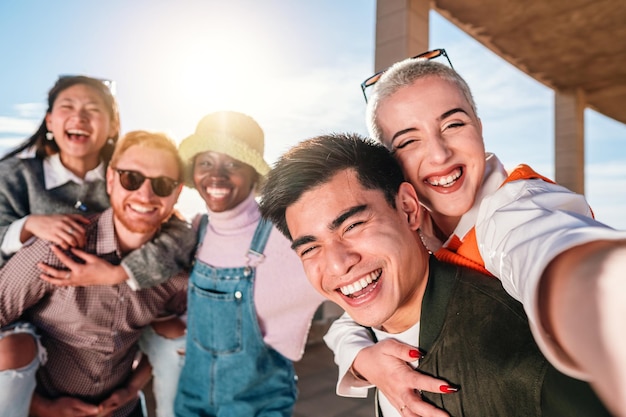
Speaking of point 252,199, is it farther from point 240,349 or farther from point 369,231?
point 369,231

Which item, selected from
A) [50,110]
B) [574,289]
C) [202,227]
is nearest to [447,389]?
[574,289]

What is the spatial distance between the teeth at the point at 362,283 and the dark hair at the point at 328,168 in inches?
8.4

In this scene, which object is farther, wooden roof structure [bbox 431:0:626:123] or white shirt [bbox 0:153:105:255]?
wooden roof structure [bbox 431:0:626:123]

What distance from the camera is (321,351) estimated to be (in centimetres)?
457

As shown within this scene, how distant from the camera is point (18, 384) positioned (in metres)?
1.57

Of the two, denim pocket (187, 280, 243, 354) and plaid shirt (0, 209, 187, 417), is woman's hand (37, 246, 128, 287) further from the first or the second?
denim pocket (187, 280, 243, 354)

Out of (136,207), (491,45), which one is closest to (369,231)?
(136,207)

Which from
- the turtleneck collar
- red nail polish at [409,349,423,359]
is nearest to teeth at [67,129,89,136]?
the turtleneck collar

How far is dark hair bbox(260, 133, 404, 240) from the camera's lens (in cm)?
121

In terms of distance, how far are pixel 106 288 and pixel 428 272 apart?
4.48 feet

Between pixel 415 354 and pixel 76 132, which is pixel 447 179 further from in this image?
pixel 76 132

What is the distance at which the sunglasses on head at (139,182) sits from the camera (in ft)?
5.64

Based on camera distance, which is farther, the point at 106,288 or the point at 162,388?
the point at 162,388

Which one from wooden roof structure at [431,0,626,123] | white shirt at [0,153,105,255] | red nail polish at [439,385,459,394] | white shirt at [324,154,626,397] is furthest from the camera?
wooden roof structure at [431,0,626,123]
